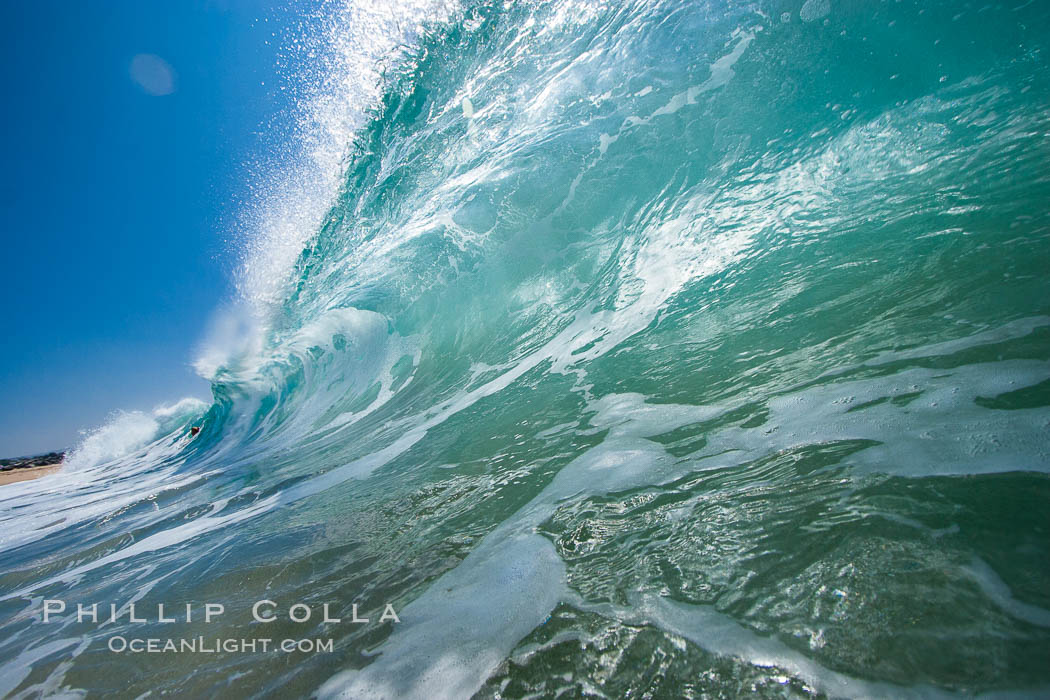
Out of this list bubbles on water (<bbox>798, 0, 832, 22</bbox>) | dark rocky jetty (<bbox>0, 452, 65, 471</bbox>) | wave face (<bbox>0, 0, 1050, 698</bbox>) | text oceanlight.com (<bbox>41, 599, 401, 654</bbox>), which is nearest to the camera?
wave face (<bbox>0, 0, 1050, 698</bbox>)

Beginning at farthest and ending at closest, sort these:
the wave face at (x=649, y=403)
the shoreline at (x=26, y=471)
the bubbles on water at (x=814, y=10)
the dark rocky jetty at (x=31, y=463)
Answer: the dark rocky jetty at (x=31, y=463) < the shoreline at (x=26, y=471) < the bubbles on water at (x=814, y=10) < the wave face at (x=649, y=403)

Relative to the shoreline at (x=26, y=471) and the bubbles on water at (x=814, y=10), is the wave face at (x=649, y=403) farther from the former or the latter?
the shoreline at (x=26, y=471)

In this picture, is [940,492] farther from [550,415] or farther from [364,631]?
[550,415]

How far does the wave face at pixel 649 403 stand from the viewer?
110 cm

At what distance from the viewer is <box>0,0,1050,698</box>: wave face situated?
1.10 m

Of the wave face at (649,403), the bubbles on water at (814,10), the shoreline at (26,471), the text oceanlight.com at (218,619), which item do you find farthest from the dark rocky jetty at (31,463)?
the bubbles on water at (814,10)

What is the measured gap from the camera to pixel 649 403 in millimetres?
2766

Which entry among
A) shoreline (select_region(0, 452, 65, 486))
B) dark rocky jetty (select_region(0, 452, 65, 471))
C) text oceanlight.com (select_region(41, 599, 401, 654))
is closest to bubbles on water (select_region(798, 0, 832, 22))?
text oceanlight.com (select_region(41, 599, 401, 654))

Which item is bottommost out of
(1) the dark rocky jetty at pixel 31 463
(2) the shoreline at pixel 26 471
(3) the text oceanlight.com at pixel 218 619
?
(3) the text oceanlight.com at pixel 218 619

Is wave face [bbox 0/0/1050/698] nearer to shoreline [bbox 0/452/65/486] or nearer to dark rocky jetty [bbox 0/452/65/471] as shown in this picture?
shoreline [bbox 0/452/65/486]

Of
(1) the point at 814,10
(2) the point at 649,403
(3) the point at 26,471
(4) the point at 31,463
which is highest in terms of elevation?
(4) the point at 31,463

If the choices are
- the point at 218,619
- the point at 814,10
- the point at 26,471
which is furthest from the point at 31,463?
the point at 814,10

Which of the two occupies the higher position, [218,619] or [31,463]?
[31,463]

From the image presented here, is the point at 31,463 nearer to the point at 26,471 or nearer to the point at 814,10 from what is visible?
the point at 26,471
